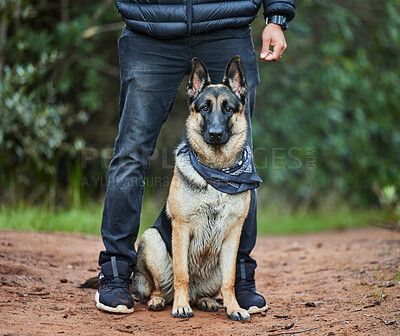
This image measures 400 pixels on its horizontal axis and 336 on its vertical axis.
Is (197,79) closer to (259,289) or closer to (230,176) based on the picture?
Answer: (230,176)

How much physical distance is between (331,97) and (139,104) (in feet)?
18.2

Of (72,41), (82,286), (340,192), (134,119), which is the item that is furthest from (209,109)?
(340,192)

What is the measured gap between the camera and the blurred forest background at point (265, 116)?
6.92 meters

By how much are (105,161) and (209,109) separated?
493 centimetres

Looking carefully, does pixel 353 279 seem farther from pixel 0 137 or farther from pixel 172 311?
pixel 0 137

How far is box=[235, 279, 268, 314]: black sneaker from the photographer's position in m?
3.33

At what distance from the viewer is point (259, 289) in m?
4.07

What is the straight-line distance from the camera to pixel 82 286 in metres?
3.74

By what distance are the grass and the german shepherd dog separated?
282cm

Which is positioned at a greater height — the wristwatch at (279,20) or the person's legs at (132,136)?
Answer: the wristwatch at (279,20)

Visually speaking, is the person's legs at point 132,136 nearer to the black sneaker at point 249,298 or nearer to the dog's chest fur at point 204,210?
the dog's chest fur at point 204,210

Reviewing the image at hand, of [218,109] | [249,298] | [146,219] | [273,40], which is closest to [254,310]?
[249,298]

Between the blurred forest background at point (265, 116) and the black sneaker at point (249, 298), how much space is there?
10.8ft

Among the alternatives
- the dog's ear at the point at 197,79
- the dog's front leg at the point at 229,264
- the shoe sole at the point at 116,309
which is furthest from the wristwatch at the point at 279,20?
the shoe sole at the point at 116,309
